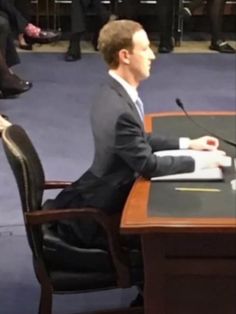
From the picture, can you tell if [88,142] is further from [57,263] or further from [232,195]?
[232,195]

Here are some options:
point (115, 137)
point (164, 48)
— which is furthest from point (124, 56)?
point (164, 48)

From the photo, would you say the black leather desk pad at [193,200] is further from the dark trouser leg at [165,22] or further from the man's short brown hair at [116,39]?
the dark trouser leg at [165,22]

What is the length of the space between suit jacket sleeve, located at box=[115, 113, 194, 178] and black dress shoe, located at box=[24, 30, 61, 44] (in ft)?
14.3

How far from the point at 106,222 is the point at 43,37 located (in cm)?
444

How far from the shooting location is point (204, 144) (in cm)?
268

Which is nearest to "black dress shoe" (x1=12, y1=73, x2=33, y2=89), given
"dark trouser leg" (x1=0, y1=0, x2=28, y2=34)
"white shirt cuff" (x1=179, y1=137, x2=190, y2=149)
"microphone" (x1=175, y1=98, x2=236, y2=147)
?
"dark trouser leg" (x1=0, y1=0, x2=28, y2=34)

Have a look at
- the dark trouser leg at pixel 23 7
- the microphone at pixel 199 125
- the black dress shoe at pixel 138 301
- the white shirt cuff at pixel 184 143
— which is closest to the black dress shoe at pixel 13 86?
the dark trouser leg at pixel 23 7

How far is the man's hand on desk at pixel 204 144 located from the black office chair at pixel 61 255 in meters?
0.37

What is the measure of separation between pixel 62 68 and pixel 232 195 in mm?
4390

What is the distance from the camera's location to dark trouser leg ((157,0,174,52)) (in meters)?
7.00

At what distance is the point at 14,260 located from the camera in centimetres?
351

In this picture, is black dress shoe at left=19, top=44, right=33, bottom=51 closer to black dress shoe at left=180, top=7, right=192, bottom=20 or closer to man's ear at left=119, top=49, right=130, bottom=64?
black dress shoe at left=180, top=7, right=192, bottom=20

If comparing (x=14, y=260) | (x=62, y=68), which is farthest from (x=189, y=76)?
(x=14, y=260)

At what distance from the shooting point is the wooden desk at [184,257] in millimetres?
2160
